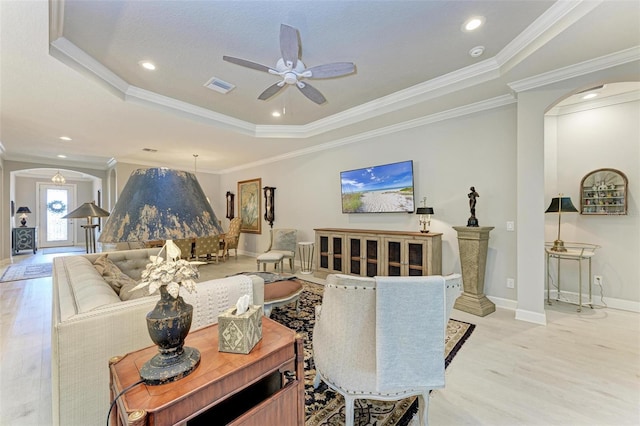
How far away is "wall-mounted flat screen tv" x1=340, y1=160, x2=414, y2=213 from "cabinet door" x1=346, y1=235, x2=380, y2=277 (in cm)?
59

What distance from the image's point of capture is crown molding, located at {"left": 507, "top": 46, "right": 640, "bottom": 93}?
2295mm

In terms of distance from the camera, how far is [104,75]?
2.81m

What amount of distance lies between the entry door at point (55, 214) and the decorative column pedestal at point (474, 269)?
11.9m

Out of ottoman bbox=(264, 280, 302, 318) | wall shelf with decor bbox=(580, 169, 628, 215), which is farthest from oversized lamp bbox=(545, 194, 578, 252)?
ottoman bbox=(264, 280, 302, 318)

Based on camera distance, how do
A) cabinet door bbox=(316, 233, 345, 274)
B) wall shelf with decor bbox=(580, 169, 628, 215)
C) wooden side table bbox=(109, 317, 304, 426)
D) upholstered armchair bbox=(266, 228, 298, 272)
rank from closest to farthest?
wooden side table bbox=(109, 317, 304, 426) → wall shelf with decor bbox=(580, 169, 628, 215) → cabinet door bbox=(316, 233, 345, 274) → upholstered armchair bbox=(266, 228, 298, 272)

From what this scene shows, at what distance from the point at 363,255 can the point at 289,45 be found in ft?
10.0

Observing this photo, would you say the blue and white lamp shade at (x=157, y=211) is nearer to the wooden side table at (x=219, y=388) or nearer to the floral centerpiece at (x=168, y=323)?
the floral centerpiece at (x=168, y=323)

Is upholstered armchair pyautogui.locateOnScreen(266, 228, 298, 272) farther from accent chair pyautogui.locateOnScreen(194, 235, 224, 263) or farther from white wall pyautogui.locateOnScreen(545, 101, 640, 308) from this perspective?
white wall pyautogui.locateOnScreen(545, 101, 640, 308)

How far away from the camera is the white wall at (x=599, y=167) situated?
10.3 ft

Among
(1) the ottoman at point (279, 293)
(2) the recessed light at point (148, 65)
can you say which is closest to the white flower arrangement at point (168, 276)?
(1) the ottoman at point (279, 293)

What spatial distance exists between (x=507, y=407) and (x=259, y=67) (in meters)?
3.06

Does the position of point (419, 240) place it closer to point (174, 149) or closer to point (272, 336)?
point (272, 336)

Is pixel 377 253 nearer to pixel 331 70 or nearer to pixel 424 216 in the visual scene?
pixel 424 216

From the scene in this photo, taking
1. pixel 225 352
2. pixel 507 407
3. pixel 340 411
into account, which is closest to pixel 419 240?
pixel 507 407
